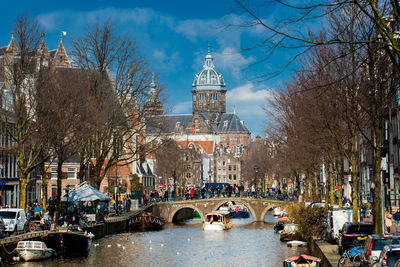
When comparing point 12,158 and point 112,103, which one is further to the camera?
point 12,158

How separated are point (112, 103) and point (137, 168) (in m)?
64.0

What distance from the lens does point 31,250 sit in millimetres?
37625

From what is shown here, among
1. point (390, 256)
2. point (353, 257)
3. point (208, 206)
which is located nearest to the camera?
point (390, 256)

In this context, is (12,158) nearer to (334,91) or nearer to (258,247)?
(258,247)

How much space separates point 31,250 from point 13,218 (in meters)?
3.85

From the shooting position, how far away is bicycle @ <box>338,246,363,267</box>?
2559 centimetres

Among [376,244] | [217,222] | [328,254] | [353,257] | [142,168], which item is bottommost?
[217,222]

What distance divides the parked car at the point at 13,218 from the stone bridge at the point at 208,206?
150ft

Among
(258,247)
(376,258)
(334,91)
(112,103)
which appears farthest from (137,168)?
(376,258)

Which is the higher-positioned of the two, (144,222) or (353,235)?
(353,235)

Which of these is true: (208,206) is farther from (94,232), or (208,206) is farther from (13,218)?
(13,218)

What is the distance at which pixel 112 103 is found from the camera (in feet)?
189

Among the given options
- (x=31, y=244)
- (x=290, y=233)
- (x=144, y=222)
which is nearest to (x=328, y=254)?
(x=31, y=244)

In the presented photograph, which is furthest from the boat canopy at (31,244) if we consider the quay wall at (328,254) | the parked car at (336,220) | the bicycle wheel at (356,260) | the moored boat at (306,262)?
the bicycle wheel at (356,260)
